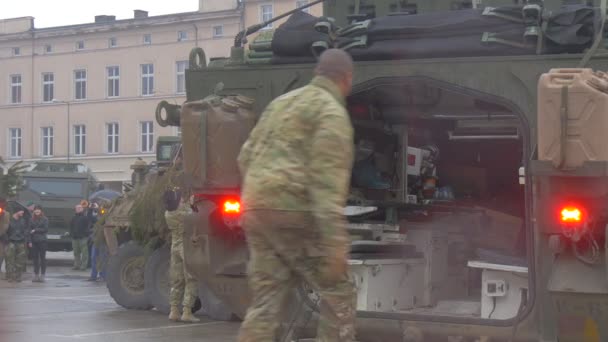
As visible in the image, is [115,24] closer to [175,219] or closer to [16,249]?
[16,249]

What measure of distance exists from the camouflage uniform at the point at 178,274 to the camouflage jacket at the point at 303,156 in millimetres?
6981

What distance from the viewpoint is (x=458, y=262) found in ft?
30.6

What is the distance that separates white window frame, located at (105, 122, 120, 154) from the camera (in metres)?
57.4

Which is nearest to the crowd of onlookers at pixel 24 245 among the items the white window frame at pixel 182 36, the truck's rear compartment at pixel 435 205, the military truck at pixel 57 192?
the military truck at pixel 57 192

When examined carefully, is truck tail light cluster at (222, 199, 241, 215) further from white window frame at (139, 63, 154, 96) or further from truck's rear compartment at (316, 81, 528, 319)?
white window frame at (139, 63, 154, 96)

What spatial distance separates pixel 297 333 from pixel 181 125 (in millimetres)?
1599

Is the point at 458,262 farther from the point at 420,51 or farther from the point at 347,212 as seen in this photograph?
the point at 420,51

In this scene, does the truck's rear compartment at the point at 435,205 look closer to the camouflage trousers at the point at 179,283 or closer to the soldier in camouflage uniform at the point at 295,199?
the soldier in camouflage uniform at the point at 295,199

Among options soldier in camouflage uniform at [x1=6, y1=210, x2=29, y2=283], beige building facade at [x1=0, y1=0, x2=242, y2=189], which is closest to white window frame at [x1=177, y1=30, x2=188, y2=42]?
beige building facade at [x1=0, y1=0, x2=242, y2=189]

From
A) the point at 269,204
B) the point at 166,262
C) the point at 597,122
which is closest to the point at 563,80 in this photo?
the point at 597,122

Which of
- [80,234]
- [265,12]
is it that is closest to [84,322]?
[80,234]

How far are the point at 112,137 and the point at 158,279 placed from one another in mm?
44541

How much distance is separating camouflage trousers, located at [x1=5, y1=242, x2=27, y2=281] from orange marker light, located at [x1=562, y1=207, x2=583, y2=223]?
15264 mm

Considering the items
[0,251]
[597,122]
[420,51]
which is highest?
[420,51]
